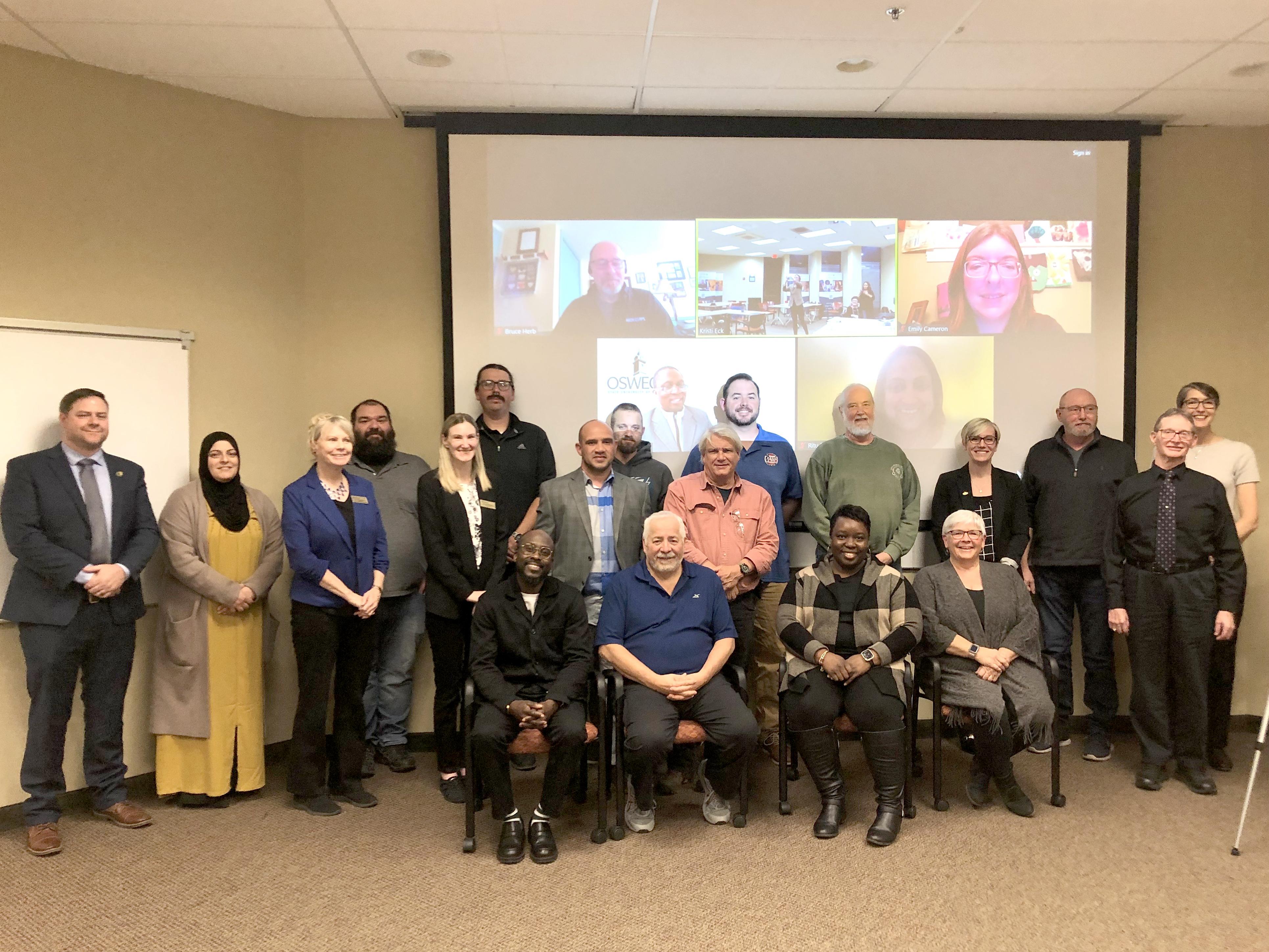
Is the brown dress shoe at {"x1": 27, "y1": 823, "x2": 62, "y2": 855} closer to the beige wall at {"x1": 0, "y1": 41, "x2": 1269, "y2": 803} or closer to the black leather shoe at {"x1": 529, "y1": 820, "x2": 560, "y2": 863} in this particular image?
the beige wall at {"x1": 0, "y1": 41, "x2": 1269, "y2": 803}

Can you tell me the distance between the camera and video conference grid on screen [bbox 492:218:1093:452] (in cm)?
440

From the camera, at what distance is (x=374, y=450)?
4.02 m

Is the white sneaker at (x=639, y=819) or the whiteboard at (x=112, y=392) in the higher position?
the whiteboard at (x=112, y=392)

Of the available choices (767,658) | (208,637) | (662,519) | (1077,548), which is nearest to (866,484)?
(767,658)

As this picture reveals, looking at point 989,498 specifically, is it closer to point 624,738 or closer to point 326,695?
point 624,738

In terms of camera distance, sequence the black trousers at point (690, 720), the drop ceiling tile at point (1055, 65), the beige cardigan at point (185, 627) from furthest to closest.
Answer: the drop ceiling tile at point (1055, 65), the beige cardigan at point (185, 627), the black trousers at point (690, 720)

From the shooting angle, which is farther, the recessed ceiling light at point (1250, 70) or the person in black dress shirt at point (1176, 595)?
the recessed ceiling light at point (1250, 70)

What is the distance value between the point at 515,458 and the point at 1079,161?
11.1 ft

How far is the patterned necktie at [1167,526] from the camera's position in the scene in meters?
3.64

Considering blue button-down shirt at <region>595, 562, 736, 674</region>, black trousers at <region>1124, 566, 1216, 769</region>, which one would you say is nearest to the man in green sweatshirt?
blue button-down shirt at <region>595, 562, 736, 674</region>

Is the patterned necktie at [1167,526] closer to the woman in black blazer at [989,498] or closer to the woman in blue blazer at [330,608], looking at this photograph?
the woman in black blazer at [989,498]

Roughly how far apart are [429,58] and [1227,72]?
3.68m

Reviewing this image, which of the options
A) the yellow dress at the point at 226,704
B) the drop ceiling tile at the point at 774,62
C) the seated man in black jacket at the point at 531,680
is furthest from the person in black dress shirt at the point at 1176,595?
the yellow dress at the point at 226,704

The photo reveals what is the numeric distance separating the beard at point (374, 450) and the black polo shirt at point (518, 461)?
17.1 inches
